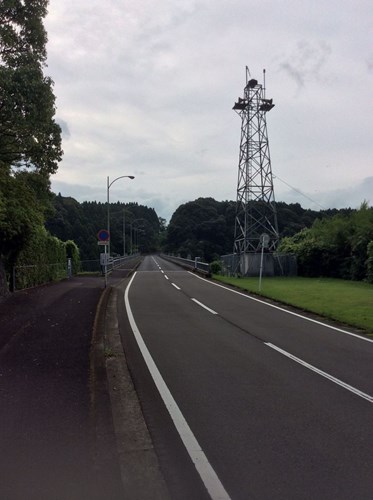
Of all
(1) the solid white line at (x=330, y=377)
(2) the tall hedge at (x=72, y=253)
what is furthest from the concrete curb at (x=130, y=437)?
(2) the tall hedge at (x=72, y=253)

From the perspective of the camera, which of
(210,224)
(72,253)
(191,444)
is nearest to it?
(191,444)

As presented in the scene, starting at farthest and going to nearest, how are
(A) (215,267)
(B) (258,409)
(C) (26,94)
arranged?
(A) (215,267) → (C) (26,94) → (B) (258,409)

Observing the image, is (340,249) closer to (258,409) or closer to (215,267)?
(215,267)

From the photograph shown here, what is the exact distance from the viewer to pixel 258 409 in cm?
615

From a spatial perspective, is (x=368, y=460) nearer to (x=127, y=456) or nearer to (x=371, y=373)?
(x=127, y=456)

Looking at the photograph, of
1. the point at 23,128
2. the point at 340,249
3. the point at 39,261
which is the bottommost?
the point at 39,261

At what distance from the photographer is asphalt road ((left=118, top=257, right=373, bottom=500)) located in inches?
168

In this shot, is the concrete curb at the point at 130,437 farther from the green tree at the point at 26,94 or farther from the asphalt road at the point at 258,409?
the green tree at the point at 26,94

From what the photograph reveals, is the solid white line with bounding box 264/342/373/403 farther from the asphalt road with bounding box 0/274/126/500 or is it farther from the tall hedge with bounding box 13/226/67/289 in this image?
the tall hedge with bounding box 13/226/67/289

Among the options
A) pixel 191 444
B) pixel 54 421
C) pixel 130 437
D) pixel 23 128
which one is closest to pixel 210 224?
pixel 23 128

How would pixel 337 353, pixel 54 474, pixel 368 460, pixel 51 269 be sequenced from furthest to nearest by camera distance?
1. pixel 51 269
2. pixel 337 353
3. pixel 368 460
4. pixel 54 474

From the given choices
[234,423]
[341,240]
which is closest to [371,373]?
[234,423]

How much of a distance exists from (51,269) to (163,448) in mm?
24549

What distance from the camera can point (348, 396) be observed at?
265 inches
